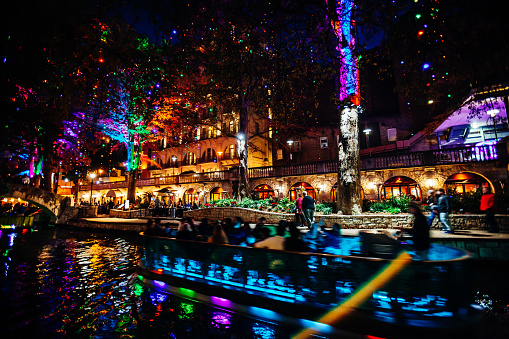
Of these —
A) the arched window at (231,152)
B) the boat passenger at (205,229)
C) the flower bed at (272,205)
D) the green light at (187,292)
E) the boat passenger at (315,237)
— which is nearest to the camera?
the boat passenger at (315,237)

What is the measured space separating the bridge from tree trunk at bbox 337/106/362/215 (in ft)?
88.2

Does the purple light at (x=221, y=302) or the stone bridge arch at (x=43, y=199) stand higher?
the stone bridge arch at (x=43, y=199)

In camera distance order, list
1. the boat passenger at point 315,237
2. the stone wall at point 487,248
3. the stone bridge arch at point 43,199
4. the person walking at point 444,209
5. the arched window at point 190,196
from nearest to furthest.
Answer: the boat passenger at point 315,237
the stone wall at point 487,248
the person walking at point 444,209
the stone bridge arch at point 43,199
the arched window at point 190,196

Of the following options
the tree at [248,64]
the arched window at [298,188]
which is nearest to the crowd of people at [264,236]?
the tree at [248,64]

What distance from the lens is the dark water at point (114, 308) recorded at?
4414 mm

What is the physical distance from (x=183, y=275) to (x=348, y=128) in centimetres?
1156

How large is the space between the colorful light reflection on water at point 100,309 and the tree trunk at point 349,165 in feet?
33.4

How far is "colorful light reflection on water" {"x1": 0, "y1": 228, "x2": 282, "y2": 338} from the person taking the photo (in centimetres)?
447

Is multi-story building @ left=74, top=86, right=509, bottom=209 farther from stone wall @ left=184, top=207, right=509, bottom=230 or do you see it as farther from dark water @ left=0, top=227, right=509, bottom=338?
dark water @ left=0, top=227, right=509, bottom=338

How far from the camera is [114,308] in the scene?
5.56 m

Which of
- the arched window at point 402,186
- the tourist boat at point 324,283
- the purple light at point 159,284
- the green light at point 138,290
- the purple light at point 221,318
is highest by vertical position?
the arched window at point 402,186

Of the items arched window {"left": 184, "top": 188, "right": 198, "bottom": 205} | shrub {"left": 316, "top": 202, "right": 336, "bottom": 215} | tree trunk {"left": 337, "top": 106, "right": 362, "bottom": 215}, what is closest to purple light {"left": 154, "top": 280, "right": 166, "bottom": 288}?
tree trunk {"left": 337, "top": 106, "right": 362, "bottom": 215}

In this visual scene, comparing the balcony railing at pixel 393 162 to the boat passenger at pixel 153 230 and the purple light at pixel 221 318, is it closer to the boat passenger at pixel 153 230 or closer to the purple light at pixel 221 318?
the boat passenger at pixel 153 230

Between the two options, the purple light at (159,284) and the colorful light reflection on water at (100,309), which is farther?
the purple light at (159,284)
